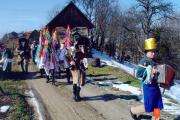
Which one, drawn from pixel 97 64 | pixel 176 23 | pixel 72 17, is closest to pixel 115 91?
pixel 97 64

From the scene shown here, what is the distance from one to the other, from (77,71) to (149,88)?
188 inches

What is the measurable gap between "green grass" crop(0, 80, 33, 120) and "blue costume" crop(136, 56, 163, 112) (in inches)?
138

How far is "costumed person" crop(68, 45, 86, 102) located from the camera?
1396 centimetres

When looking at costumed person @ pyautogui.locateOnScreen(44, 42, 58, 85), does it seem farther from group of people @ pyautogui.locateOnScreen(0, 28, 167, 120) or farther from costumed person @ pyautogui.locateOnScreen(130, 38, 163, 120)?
costumed person @ pyautogui.locateOnScreen(130, 38, 163, 120)

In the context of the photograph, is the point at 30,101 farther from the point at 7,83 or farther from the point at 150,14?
the point at 150,14

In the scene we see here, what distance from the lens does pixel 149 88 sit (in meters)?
9.57

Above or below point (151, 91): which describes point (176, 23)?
above

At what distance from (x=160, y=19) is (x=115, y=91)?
1445 inches

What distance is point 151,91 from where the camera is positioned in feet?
31.4

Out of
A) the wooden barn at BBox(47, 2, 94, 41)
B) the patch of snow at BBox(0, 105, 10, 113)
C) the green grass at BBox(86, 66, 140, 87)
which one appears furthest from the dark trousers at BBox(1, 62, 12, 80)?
the wooden barn at BBox(47, 2, 94, 41)

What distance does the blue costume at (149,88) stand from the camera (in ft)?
31.1

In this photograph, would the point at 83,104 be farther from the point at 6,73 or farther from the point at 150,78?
the point at 6,73

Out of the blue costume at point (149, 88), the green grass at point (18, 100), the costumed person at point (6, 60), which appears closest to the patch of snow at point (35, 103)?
the green grass at point (18, 100)

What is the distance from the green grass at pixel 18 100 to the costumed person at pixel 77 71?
1759 mm
